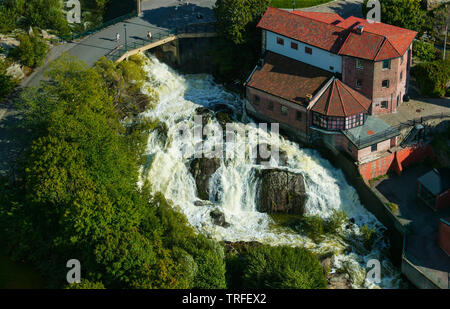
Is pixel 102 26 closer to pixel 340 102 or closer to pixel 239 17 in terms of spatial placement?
pixel 239 17

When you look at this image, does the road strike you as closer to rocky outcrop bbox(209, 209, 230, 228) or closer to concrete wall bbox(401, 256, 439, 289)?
rocky outcrop bbox(209, 209, 230, 228)

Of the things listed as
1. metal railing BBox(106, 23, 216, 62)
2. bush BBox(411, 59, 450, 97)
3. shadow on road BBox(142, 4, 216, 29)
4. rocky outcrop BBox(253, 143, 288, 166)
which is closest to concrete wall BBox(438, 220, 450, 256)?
rocky outcrop BBox(253, 143, 288, 166)

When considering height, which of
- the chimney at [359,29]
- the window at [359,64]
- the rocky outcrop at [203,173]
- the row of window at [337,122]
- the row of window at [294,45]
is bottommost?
the rocky outcrop at [203,173]

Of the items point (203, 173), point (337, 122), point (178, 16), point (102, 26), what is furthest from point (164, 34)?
point (337, 122)

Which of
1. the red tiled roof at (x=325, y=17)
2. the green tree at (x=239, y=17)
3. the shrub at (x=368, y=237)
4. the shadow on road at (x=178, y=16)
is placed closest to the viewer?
the shrub at (x=368, y=237)

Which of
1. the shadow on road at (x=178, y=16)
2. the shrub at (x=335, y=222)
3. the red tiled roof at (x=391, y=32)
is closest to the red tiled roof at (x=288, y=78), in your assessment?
the red tiled roof at (x=391, y=32)

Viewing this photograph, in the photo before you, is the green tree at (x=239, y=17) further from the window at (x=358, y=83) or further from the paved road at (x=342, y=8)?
the window at (x=358, y=83)

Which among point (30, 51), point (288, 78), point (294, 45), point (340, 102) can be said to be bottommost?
point (340, 102)
